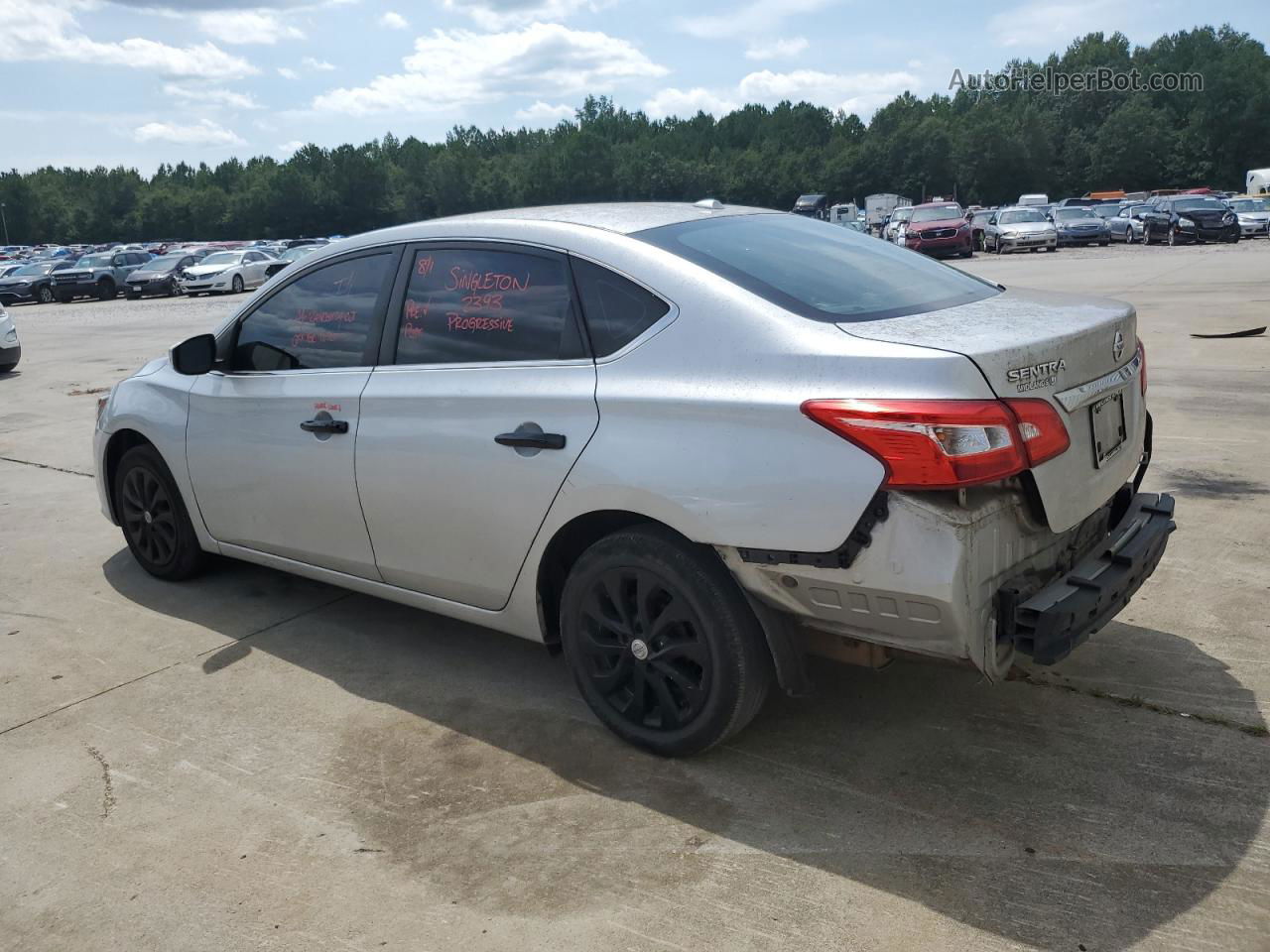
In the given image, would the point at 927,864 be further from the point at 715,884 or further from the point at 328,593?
the point at 328,593

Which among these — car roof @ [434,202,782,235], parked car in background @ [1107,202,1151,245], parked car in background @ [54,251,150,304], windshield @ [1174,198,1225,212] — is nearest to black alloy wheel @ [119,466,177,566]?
car roof @ [434,202,782,235]

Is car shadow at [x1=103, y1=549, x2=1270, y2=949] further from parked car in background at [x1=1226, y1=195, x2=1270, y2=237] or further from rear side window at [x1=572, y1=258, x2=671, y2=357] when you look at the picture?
parked car in background at [x1=1226, y1=195, x2=1270, y2=237]

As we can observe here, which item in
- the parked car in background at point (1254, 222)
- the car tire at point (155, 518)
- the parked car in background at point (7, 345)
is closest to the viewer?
the car tire at point (155, 518)

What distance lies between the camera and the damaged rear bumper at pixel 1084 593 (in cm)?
288

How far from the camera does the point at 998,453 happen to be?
2789mm

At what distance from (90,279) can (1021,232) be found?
3057 cm

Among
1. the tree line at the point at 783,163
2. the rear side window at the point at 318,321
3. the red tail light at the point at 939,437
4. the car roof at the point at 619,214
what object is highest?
the tree line at the point at 783,163

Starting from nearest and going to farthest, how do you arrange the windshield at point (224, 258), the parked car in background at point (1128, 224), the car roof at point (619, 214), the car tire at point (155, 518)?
the car roof at point (619, 214) → the car tire at point (155, 518) → the windshield at point (224, 258) → the parked car in background at point (1128, 224)

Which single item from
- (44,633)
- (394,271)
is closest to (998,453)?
(394,271)

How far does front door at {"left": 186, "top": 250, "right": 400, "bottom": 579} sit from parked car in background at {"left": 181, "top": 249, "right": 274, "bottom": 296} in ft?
103

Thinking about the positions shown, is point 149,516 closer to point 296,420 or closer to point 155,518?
point 155,518

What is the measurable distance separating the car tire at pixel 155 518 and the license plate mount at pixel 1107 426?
12.7 ft

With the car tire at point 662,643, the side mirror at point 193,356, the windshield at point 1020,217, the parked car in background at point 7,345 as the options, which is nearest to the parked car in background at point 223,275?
the parked car in background at point 7,345

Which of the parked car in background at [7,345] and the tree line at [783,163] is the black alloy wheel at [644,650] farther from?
the tree line at [783,163]
